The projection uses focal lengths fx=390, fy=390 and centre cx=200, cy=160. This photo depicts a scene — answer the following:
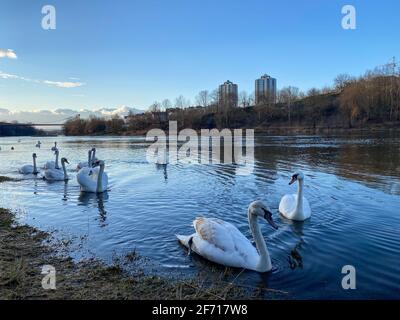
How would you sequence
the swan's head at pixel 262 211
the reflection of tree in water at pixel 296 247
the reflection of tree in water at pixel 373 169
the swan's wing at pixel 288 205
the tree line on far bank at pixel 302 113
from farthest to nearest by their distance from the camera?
the tree line on far bank at pixel 302 113, the reflection of tree in water at pixel 373 169, the swan's wing at pixel 288 205, the reflection of tree in water at pixel 296 247, the swan's head at pixel 262 211

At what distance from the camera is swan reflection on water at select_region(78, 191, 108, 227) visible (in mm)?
12148

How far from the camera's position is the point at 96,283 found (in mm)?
6332

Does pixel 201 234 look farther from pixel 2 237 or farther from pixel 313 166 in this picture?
pixel 313 166

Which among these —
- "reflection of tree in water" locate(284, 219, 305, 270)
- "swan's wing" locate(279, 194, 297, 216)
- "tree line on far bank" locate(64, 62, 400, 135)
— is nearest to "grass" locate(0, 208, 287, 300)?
"reflection of tree in water" locate(284, 219, 305, 270)

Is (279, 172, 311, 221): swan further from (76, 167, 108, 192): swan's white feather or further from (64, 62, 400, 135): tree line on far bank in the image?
(64, 62, 400, 135): tree line on far bank

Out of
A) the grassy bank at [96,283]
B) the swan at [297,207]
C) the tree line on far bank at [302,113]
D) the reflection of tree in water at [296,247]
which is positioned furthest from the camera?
the tree line on far bank at [302,113]

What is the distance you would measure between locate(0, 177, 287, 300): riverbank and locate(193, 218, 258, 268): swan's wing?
0.30 m

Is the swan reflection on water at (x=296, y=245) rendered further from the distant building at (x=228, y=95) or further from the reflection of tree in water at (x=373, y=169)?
the distant building at (x=228, y=95)

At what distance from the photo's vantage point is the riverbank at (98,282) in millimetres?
5834

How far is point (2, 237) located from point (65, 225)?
190cm

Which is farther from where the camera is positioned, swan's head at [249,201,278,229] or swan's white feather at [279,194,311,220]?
swan's white feather at [279,194,311,220]

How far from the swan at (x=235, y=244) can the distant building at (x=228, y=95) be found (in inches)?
4787

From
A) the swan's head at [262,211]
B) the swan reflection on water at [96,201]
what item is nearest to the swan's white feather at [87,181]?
the swan reflection on water at [96,201]
